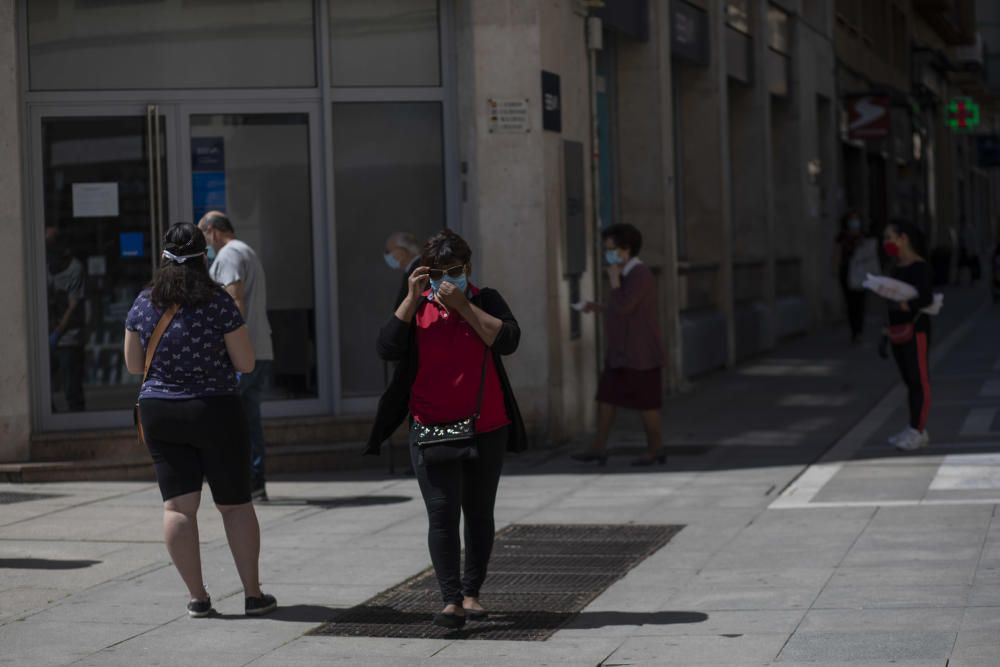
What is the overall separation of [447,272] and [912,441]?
A: 6517 mm

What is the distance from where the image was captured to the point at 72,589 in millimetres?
8289

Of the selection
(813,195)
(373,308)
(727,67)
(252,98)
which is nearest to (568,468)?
(373,308)

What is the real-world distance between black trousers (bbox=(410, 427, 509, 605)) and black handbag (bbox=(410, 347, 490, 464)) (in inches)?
2.1

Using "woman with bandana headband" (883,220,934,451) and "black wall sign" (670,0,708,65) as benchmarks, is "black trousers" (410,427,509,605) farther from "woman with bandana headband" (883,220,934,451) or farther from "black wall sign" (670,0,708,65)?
"black wall sign" (670,0,708,65)

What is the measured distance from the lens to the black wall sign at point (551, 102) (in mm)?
13492

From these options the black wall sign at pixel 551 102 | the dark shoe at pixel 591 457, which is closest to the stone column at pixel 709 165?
the black wall sign at pixel 551 102

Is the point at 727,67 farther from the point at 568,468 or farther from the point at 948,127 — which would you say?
the point at 948,127

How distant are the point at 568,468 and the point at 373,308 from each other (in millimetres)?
2242

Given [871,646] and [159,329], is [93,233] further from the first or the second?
[871,646]

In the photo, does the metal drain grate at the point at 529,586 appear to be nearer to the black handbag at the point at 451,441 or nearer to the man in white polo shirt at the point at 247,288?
the black handbag at the point at 451,441

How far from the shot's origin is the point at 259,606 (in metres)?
7.62

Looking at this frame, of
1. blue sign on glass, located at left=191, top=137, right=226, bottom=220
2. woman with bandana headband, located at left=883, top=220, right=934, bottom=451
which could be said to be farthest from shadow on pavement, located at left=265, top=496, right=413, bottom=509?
woman with bandana headband, located at left=883, top=220, right=934, bottom=451

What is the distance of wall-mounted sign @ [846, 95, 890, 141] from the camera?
97.7ft

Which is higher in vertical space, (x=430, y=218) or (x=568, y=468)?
(x=430, y=218)
